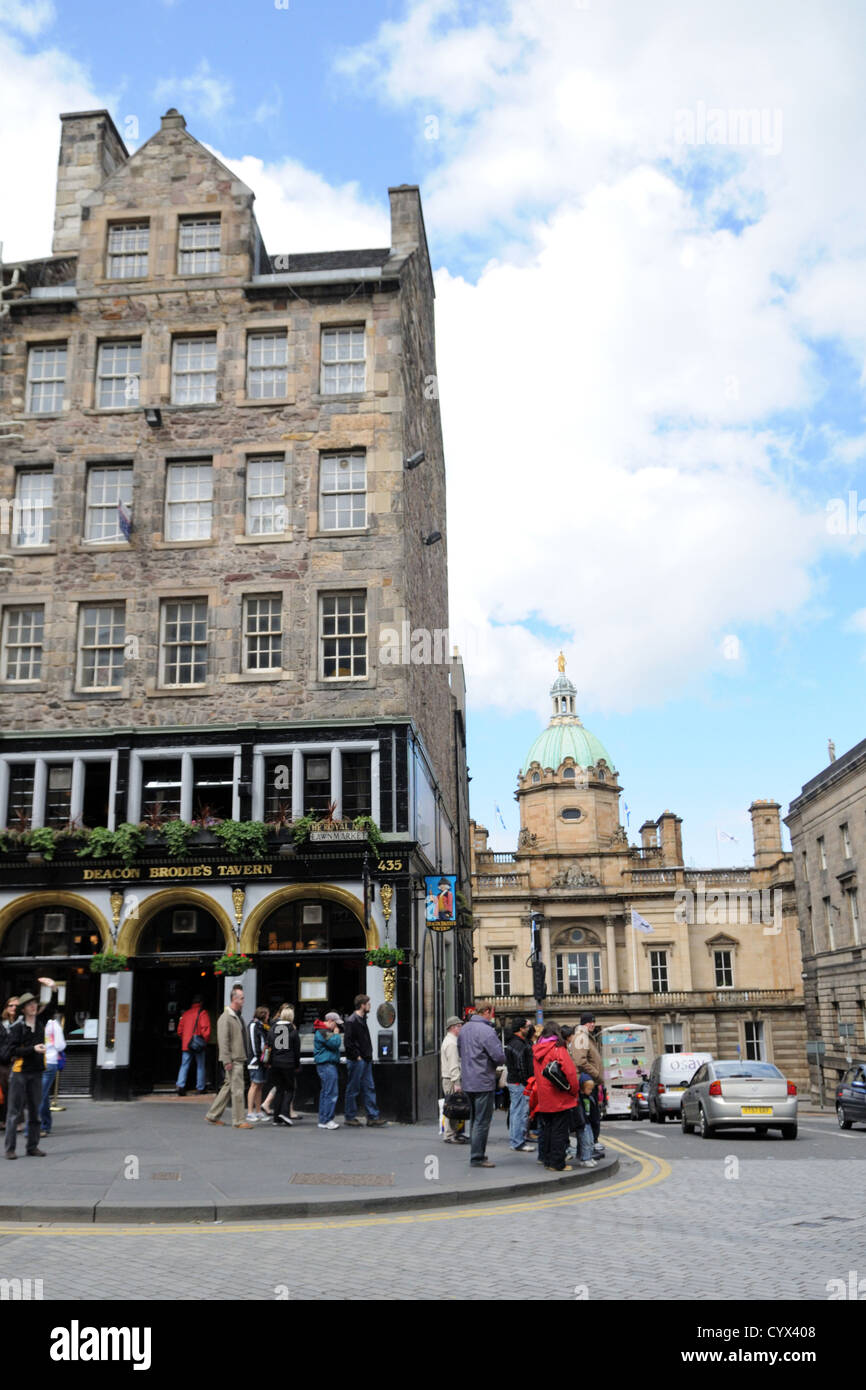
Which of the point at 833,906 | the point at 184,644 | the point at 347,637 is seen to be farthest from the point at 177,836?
the point at 833,906

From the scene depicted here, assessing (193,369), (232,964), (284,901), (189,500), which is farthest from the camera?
(193,369)

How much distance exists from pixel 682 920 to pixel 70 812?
178 feet

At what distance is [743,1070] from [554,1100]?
9519mm

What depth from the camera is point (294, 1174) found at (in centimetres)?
1374

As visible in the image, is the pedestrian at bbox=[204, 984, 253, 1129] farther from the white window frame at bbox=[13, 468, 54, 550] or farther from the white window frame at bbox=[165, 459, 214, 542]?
the white window frame at bbox=[13, 468, 54, 550]

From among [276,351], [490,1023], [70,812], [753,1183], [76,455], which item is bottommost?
[753,1183]

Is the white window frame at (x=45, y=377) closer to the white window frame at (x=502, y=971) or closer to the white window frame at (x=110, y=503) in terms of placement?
the white window frame at (x=110, y=503)

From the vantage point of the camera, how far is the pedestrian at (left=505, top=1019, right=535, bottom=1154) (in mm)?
17141

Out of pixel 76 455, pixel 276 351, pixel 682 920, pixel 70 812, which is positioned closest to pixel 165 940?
pixel 70 812

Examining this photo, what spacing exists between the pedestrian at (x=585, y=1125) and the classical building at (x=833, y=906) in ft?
105

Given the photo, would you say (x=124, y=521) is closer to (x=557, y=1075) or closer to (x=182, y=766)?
(x=182, y=766)

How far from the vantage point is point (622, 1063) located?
44.2 meters

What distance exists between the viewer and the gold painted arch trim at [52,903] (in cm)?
2544
